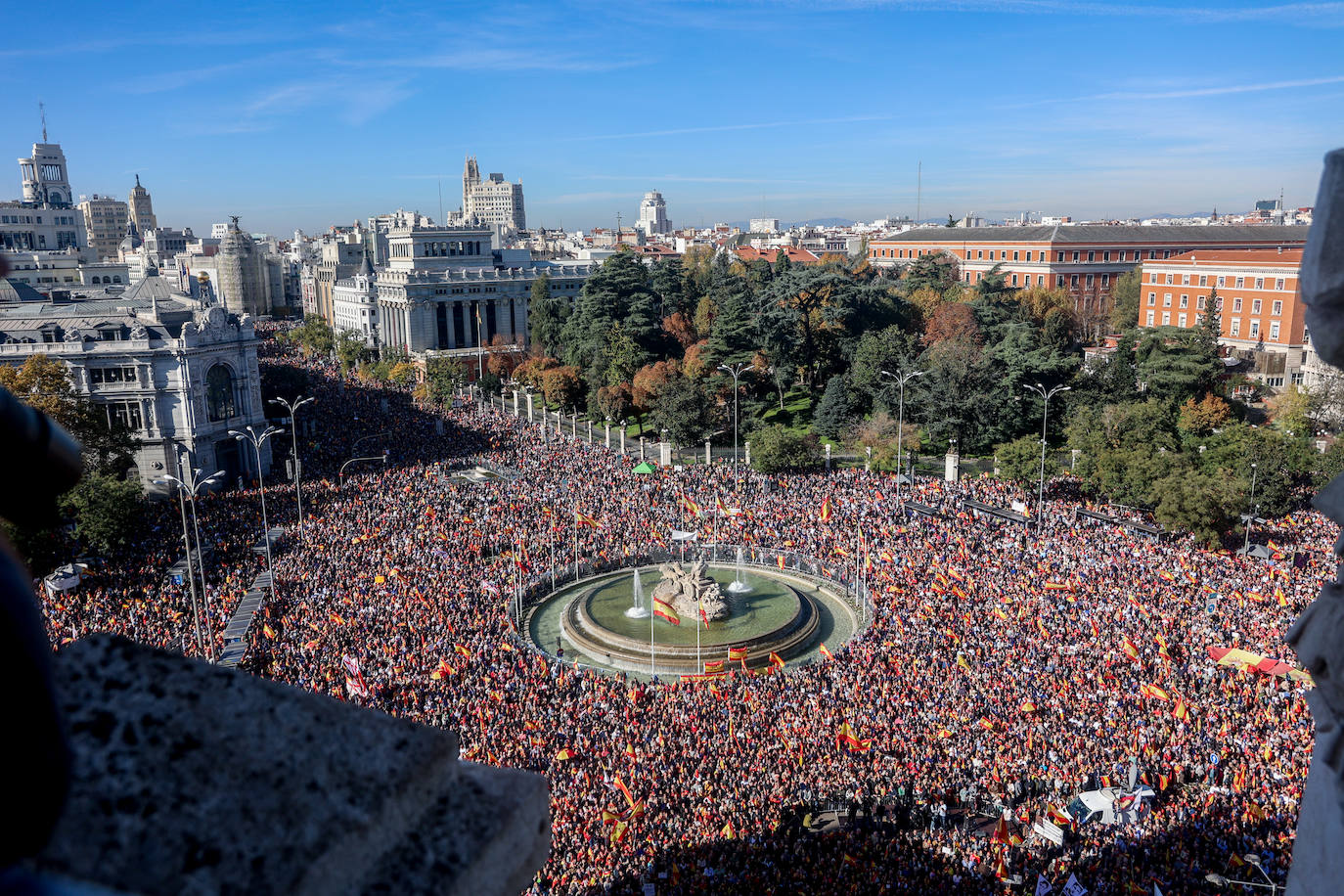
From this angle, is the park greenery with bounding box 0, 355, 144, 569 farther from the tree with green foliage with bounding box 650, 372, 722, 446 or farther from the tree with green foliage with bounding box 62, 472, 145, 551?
Result: the tree with green foliage with bounding box 650, 372, 722, 446

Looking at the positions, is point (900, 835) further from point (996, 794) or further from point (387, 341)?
point (387, 341)

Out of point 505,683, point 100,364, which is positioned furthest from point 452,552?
point 100,364

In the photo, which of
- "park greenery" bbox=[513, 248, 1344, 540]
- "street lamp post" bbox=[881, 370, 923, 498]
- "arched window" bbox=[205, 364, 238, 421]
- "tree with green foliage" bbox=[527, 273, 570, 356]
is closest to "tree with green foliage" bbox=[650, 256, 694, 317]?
"park greenery" bbox=[513, 248, 1344, 540]

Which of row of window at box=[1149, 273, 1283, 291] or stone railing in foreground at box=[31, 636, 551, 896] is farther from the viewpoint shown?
row of window at box=[1149, 273, 1283, 291]

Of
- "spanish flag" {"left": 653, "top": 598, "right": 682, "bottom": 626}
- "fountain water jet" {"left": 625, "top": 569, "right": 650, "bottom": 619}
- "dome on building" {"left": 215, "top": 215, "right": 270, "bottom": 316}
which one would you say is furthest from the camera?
"dome on building" {"left": 215, "top": 215, "right": 270, "bottom": 316}

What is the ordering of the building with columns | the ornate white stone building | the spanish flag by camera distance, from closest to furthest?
1. the spanish flag
2. the ornate white stone building
3. the building with columns

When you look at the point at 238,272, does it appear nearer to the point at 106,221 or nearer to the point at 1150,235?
the point at 106,221

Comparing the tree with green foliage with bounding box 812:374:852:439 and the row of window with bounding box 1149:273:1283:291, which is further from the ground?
the row of window with bounding box 1149:273:1283:291

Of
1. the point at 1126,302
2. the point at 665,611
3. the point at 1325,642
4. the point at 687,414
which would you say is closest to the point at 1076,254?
the point at 1126,302
